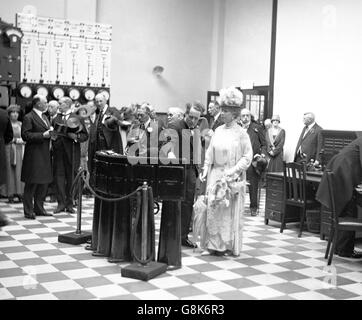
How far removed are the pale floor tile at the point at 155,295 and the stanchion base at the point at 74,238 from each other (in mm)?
1977

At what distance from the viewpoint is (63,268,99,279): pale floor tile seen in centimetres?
514

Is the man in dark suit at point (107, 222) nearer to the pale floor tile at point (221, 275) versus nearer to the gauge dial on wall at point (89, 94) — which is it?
the pale floor tile at point (221, 275)

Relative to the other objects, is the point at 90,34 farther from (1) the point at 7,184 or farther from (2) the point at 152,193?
(2) the point at 152,193

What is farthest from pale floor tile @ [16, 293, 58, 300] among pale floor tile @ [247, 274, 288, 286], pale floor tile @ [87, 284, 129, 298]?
pale floor tile @ [247, 274, 288, 286]

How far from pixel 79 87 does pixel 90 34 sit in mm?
1225

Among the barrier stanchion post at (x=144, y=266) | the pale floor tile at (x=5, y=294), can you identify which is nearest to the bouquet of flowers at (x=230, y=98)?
the barrier stanchion post at (x=144, y=266)

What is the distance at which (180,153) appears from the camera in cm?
655

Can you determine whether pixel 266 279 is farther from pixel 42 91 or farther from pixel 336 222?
pixel 42 91

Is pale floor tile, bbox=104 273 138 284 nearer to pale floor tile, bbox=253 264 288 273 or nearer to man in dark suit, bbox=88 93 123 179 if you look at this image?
pale floor tile, bbox=253 264 288 273

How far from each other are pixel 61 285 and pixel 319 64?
8.00m

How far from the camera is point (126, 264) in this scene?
18.5 ft

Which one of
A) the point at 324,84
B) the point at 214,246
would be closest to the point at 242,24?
the point at 324,84

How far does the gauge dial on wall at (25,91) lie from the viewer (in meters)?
11.3

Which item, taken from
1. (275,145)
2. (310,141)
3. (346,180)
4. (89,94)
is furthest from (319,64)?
(346,180)
